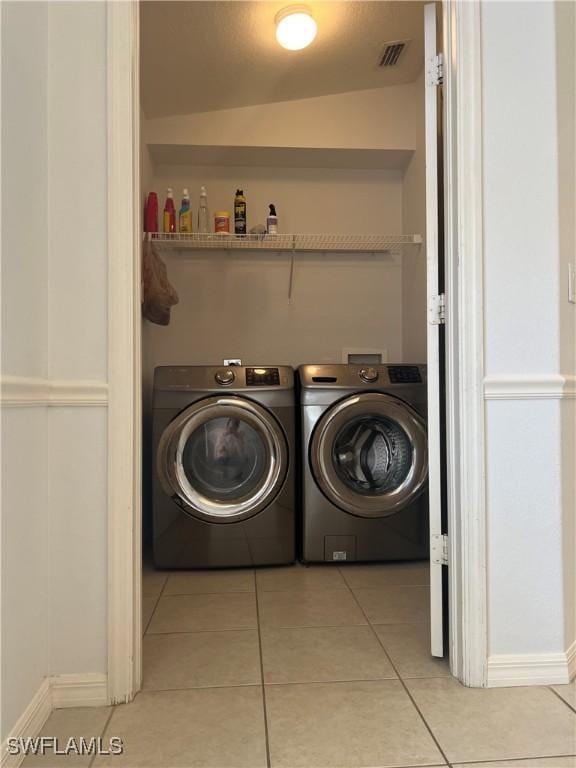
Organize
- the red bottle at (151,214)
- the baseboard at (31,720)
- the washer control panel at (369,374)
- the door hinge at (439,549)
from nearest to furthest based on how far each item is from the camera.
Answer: the baseboard at (31,720)
the door hinge at (439,549)
the washer control panel at (369,374)
the red bottle at (151,214)

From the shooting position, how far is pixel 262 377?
100 inches

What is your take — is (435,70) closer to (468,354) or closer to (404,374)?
(468,354)

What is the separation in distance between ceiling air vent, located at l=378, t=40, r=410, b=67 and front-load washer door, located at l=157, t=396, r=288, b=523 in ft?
5.72

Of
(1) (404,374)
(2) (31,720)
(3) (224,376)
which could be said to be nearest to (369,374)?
(1) (404,374)

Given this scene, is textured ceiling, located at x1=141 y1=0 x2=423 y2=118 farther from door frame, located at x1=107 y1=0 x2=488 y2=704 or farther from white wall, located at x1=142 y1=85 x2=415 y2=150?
door frame, located at x1=107 y1=0 x2=488 y2=704

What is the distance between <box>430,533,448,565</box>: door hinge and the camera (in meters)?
1.61

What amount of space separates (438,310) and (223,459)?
1264 mm

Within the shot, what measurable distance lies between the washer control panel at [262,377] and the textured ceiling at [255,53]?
1.38 metres

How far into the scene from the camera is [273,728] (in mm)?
1303

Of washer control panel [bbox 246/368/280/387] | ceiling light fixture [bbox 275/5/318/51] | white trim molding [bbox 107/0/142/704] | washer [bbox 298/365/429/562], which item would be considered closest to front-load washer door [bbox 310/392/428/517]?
washer [bbox 298/365/429/562]

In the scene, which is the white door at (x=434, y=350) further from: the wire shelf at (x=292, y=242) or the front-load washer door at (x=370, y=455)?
the wire shelf at (x=292, y=242)

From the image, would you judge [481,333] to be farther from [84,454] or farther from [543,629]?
[84,454]

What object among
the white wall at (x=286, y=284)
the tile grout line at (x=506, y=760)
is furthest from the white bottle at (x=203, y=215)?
the tile grout line at (x=506, y=760)

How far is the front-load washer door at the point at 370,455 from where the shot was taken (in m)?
2.49
